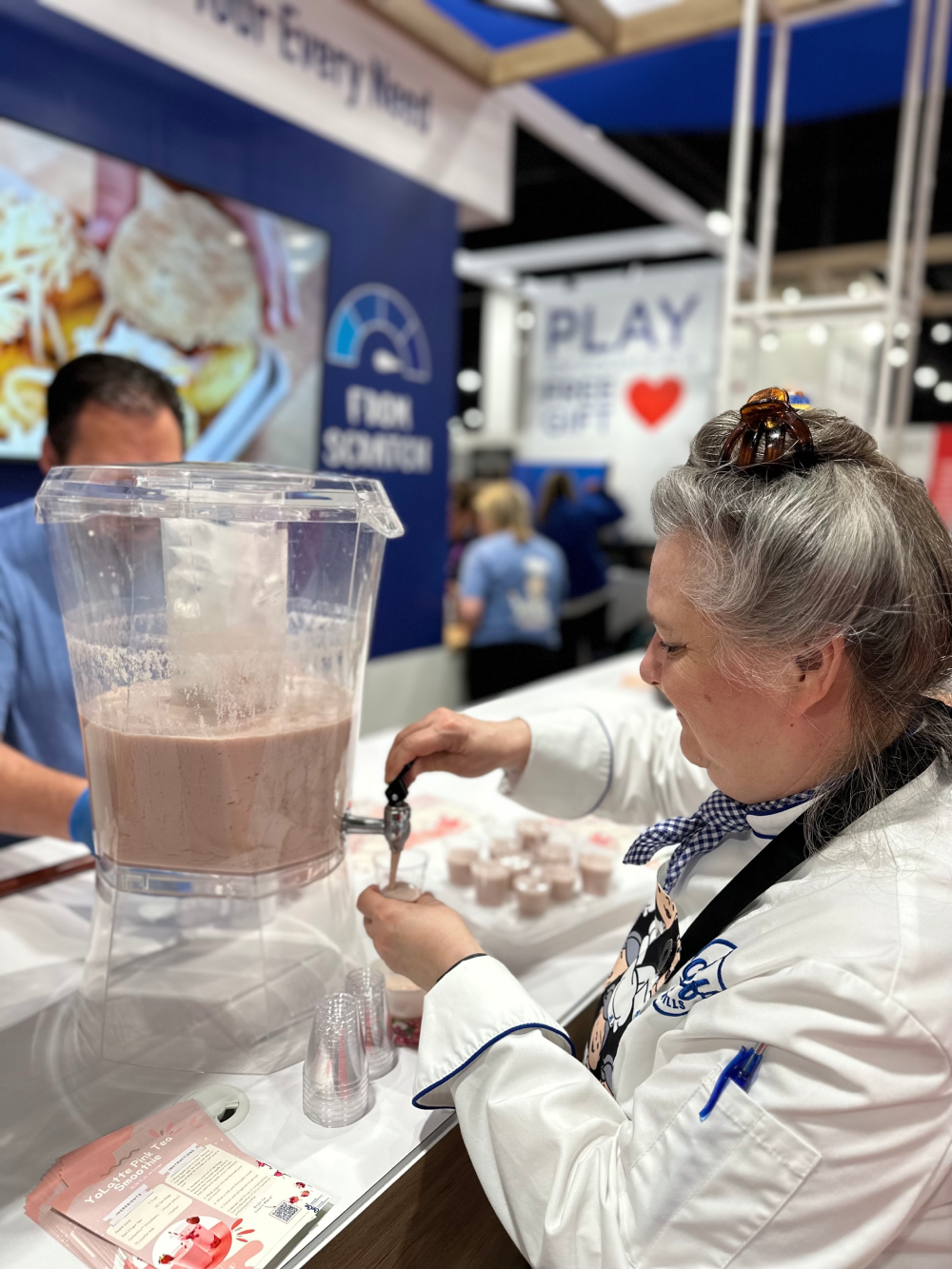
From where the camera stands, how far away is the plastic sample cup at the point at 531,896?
142cm

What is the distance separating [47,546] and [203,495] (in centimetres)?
96

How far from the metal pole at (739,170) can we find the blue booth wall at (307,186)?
1.40m

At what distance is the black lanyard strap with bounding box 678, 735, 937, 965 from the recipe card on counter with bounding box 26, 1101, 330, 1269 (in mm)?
437

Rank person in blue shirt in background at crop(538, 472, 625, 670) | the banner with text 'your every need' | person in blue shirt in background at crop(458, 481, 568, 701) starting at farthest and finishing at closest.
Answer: the banner with text 'your every need' → person in blue shirt in background at crop(538, 472, 625, 670) → person in blue shirt in background at crop(458, 481, 568, 701)

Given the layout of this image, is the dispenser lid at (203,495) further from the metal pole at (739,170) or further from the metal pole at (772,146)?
the metal pole at (772,146)

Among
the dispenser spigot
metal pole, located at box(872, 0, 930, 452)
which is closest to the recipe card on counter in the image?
the dispenser spigot

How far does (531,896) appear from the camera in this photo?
1.42 m

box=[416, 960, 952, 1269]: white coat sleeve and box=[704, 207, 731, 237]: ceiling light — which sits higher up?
box=[704, 207, 731, 237]: ceiling light

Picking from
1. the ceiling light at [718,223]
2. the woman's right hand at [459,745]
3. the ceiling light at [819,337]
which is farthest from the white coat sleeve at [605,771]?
the ceiling light at [718,223]

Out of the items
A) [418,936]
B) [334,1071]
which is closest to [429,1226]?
[334,1071]

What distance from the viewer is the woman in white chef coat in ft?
2.24

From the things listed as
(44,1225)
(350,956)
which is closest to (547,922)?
(350,956)

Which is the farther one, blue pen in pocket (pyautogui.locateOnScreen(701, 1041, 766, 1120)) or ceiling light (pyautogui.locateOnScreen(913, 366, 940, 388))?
ceiling light (pyautogui.locateOnScreen(913, 366, 940, 388))

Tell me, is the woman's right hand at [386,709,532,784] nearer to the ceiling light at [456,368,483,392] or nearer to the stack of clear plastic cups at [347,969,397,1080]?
the stack of clear plastic cups at [347,969,397,1080]
